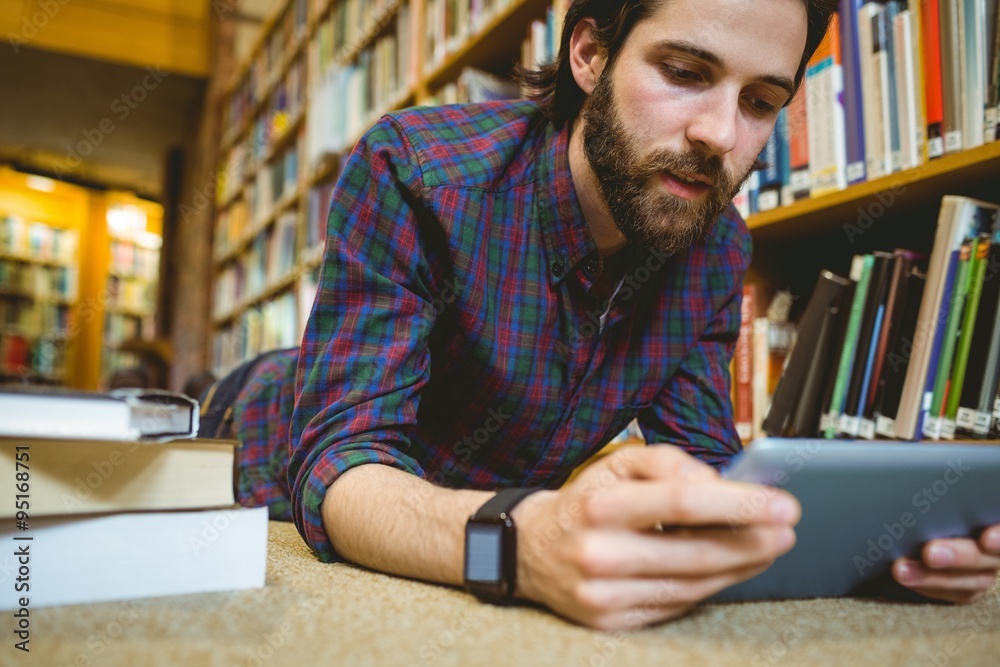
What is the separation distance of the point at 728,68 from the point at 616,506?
58cm

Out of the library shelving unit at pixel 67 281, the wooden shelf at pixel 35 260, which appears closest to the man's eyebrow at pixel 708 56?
the library shelving unit at pixel 67 281

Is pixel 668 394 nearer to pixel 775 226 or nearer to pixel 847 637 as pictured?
pixel 775 226

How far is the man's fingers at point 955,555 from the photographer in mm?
533

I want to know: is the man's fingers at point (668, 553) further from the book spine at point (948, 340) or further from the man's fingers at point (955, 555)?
the book spine at point (948, 340)

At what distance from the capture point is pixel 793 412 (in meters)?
1.16

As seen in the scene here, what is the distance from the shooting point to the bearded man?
452 millimetres

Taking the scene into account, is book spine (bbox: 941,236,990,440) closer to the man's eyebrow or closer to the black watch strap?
the man's eyebrow

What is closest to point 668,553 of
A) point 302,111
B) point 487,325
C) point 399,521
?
point 399,521

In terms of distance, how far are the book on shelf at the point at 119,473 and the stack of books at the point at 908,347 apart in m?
0.87

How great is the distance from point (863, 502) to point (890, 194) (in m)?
0.73

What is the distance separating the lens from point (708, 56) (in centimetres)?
82

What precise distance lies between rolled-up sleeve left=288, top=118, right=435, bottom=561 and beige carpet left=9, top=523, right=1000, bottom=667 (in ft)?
0.52

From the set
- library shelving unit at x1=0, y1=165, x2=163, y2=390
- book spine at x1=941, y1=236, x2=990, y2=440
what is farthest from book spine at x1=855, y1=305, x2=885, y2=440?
library shelving unit at x1=0, y1=165, x2=163, y2=390

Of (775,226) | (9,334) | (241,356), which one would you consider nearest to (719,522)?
(775,226)
